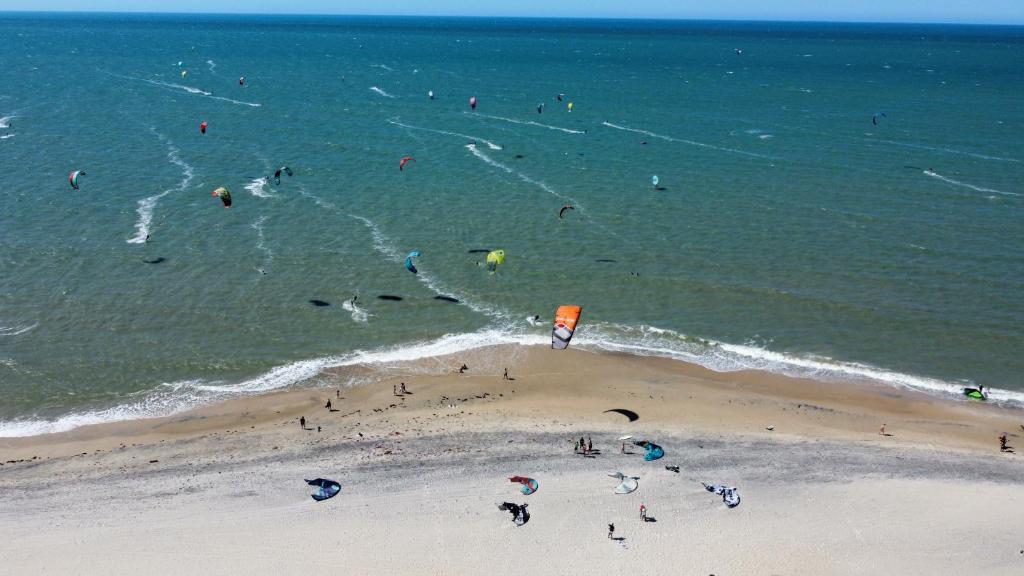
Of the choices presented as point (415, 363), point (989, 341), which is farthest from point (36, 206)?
point (989, 341)

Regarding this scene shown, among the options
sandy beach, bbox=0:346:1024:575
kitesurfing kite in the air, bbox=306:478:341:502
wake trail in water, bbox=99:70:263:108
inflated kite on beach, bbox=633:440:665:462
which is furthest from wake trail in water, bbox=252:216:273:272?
wake trail in water, bbox=99:70:263:108

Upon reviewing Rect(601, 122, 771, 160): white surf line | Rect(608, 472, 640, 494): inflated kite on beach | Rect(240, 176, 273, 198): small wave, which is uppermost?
Rect(601, 122, 771, 160): white surf line

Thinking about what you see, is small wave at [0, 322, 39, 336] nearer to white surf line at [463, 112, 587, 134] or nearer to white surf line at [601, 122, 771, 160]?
white surf line at [463, 112, 587, 134]

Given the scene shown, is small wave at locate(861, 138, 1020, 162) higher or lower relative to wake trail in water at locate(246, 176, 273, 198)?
higher

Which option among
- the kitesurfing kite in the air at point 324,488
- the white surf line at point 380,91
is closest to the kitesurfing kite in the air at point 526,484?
the kitesurfing kite in the air at point 324,488

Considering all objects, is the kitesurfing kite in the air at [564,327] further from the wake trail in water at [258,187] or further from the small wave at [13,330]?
the wake trail in water at [258,187]

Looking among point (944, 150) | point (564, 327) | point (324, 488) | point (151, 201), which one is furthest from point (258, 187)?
point (944, 150)
